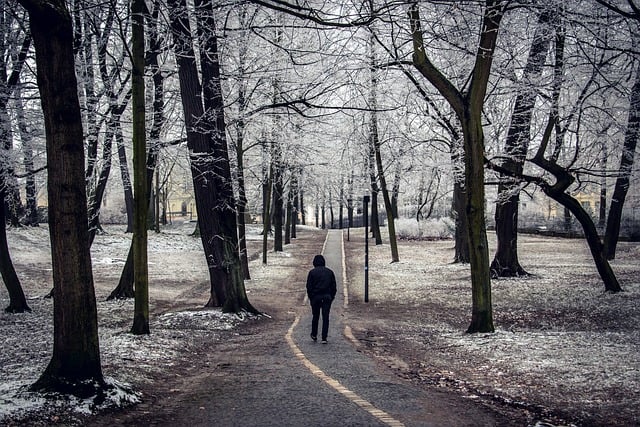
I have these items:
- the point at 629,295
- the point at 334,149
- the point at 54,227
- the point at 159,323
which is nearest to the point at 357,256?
the point at 334,149

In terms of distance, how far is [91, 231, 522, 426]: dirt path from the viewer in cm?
655

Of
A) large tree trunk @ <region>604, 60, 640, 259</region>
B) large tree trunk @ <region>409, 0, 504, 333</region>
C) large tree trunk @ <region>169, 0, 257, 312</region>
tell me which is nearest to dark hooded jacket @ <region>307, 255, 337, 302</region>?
large tree trunk @ <region>409, 0, 504, 333</region>

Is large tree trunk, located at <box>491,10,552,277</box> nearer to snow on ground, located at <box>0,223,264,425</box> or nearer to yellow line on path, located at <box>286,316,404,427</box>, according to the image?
yellow line on path, located at <box>286,316,404,427</box>

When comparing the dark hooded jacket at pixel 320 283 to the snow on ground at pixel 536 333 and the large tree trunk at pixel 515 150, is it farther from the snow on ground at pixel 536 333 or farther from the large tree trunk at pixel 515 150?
the large tree trunk at pixel 515 150

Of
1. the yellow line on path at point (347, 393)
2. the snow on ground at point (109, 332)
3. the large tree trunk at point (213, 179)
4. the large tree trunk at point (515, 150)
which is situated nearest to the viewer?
the yellow line on path at point (347, 393)

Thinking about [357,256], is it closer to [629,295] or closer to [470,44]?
[629,295]

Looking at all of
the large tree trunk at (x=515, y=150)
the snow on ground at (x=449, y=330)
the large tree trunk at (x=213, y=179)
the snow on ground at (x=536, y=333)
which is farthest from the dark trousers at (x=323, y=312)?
the large tree trunk at (x=515, y=150)

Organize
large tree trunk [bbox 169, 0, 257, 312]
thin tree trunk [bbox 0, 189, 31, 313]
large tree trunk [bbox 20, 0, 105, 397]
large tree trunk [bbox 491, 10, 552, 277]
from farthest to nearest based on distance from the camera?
large tree trunk [bbox 491, 10, 552, 277] < thin tree trunk [bbox 0, 189, 31, 313] < large tree trunk [bbox 169, 0, 257, 312] < large tree trunk [bbox 20, 0, 105, 397]

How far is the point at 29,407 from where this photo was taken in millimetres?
6531

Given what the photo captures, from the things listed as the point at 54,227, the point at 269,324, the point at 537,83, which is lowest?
the point at 269,324

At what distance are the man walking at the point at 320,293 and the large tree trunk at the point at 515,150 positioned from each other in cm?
688

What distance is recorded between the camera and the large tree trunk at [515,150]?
17047mm

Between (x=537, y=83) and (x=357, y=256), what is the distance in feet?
73.0

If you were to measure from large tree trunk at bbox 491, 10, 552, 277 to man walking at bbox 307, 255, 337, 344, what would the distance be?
6882mm
